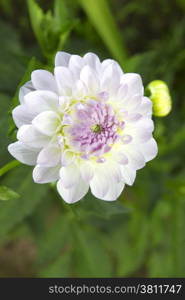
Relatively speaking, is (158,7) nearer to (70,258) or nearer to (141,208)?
(141,208)

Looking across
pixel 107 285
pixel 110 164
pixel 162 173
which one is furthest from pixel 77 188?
pixel 107 285

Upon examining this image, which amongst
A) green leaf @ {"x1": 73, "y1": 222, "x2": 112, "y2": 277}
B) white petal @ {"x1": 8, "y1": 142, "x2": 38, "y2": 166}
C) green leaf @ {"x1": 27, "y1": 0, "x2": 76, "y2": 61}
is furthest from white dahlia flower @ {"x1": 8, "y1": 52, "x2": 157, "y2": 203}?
green leaf @ {"x1": 73, "y1": 222, "x2": 112, "y2": 277}

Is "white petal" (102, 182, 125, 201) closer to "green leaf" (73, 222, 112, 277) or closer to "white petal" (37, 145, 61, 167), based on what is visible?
"white petal" (37, 145, 61, 167)

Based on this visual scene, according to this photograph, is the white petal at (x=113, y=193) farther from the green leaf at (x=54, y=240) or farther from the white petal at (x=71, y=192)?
the green leaf at (x=54, y=240)

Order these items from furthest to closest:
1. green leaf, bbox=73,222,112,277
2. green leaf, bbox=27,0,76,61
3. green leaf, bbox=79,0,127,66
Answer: green leaf, bbox=73,222,112,277 → green leaf, bbox=79,0,127,66 → green leaf, bbox=27,0,76,61

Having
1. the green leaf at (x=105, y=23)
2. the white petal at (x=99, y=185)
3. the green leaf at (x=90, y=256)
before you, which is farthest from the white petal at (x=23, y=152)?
the green leaf at (x=90, y=256)

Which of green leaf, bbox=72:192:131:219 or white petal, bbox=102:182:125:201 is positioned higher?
white petal, bbox=102:182:125:201
